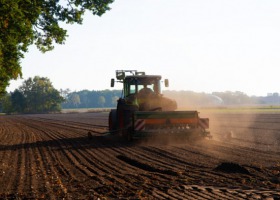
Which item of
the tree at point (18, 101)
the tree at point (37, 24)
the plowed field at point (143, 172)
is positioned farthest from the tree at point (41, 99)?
the plowed field at point (143, 172)

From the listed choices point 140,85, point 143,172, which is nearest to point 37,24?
point 140,85

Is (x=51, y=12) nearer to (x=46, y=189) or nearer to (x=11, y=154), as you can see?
(x=11, y=154)

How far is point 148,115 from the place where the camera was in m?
17.9

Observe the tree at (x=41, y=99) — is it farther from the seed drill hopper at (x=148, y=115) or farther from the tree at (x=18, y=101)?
the seed drill hopper at (x=148, y=115)

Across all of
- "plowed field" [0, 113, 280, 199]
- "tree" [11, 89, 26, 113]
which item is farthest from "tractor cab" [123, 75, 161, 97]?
"tree" [11, 89, 26, 113]

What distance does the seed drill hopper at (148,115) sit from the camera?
17.8 m

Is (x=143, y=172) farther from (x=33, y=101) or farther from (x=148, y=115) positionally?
(x=33, y=101)

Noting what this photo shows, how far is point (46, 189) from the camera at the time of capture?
8.74 metres

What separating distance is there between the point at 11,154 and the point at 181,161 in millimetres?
6489

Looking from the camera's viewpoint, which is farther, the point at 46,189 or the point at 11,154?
the point at 11,154

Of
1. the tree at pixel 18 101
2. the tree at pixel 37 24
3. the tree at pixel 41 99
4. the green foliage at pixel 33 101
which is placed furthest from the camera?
the tree at pixel 41 99

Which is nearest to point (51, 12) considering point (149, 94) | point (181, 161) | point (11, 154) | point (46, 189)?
point (149, 94)

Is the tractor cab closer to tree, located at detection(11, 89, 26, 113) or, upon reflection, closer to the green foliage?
the green foliage

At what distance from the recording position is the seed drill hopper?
58.3 feet
